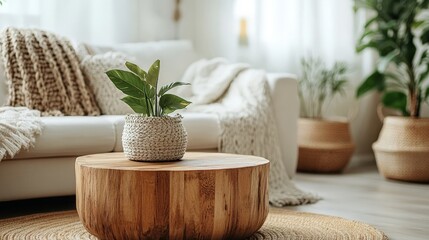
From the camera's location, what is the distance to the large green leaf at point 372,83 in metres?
4.34

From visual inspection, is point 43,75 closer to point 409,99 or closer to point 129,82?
point 129,82

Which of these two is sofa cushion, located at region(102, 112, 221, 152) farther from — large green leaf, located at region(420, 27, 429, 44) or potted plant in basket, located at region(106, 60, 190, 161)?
large green leaf, located at region(420, 27, 429, 44)

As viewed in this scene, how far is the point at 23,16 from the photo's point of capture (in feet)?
11.6

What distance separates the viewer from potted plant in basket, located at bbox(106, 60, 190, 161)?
2.15 m

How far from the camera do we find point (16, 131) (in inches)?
99.3

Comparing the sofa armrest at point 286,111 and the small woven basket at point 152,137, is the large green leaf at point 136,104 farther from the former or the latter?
the sofa armrest at point 286,111

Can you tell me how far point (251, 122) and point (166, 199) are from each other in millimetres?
1205

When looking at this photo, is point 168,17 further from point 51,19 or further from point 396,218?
A: point 396,218

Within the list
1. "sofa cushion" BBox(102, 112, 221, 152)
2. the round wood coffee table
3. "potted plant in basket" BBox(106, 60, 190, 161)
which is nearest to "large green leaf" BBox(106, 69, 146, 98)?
"potted plant in basket" BBox(106, 60, 190, 161)

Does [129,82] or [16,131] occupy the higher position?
[129,82]

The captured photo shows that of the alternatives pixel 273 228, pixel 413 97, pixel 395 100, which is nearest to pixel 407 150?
pixel 413 97

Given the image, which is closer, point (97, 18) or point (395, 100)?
point (97, 18)

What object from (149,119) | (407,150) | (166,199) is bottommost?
(407,150)

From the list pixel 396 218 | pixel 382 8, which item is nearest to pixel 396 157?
pixel 382 8
